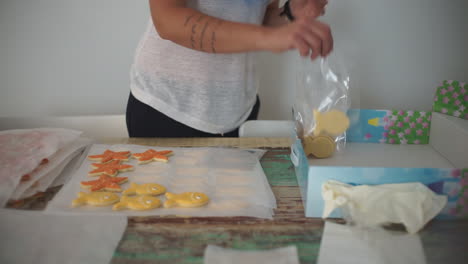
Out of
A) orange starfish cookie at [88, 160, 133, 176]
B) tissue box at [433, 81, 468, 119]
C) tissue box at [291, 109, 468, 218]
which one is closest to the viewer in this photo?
tissue box at [291, 109, 468, 218]

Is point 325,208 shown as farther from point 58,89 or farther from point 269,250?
point 58,89

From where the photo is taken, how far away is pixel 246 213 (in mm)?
697

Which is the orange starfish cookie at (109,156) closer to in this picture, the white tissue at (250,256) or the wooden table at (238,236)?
the wooden table at (238,236)

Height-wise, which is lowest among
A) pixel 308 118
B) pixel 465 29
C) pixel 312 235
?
pixel 312 235

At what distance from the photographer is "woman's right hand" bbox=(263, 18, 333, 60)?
2.32ft

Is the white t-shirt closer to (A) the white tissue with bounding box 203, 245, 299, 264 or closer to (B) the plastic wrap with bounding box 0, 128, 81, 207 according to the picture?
(B) the plastic wrap with bounding box 0, 128, 81, 207

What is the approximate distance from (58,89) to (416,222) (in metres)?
1.52

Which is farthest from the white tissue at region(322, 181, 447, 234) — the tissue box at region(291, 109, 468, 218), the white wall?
the white wall

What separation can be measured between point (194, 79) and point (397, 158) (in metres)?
0.56

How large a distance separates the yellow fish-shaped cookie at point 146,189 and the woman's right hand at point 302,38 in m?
0.35

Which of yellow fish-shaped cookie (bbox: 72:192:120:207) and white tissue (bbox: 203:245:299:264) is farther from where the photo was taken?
yellow fish-shaped cookie (bbox: 72:192:120:207)

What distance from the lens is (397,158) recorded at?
2.94 feet

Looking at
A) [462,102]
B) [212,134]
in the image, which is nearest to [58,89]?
[212,134]

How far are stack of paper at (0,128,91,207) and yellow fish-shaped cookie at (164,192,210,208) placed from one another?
0.86 feet
